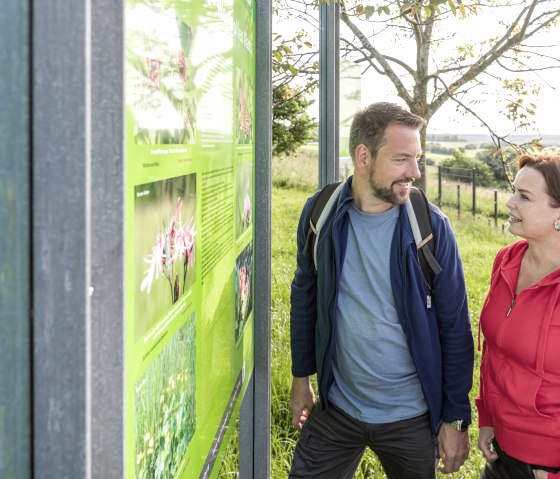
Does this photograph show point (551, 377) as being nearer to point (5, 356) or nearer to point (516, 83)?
point (5, 356)

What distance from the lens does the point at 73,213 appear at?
2.64ft

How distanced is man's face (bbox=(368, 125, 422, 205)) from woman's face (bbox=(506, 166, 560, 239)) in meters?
0.39

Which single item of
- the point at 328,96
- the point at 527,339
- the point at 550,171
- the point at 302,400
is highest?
the point at 328,96

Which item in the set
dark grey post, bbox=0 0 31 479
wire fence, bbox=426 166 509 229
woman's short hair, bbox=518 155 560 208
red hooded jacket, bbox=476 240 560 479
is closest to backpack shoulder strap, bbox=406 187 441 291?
red hooded jacket, bbox=476 240 560 479

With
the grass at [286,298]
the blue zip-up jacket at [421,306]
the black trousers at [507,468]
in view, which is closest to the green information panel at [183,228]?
the blue zip-up jacket at [421,306]

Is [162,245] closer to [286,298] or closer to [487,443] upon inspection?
[487,443]

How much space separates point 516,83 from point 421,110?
1.69 metres

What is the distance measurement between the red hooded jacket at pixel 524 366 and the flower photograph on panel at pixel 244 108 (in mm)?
1132

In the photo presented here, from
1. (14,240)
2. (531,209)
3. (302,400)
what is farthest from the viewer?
(302,400)

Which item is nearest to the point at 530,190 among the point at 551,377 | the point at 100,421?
the point at 551,377

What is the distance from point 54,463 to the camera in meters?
0.83

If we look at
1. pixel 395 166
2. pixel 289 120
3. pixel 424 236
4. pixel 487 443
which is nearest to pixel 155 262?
pixel 424 236

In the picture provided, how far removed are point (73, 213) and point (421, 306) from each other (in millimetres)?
1958

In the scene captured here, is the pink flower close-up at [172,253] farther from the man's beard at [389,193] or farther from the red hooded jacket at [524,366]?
the red hooded jacket at [524,366]
